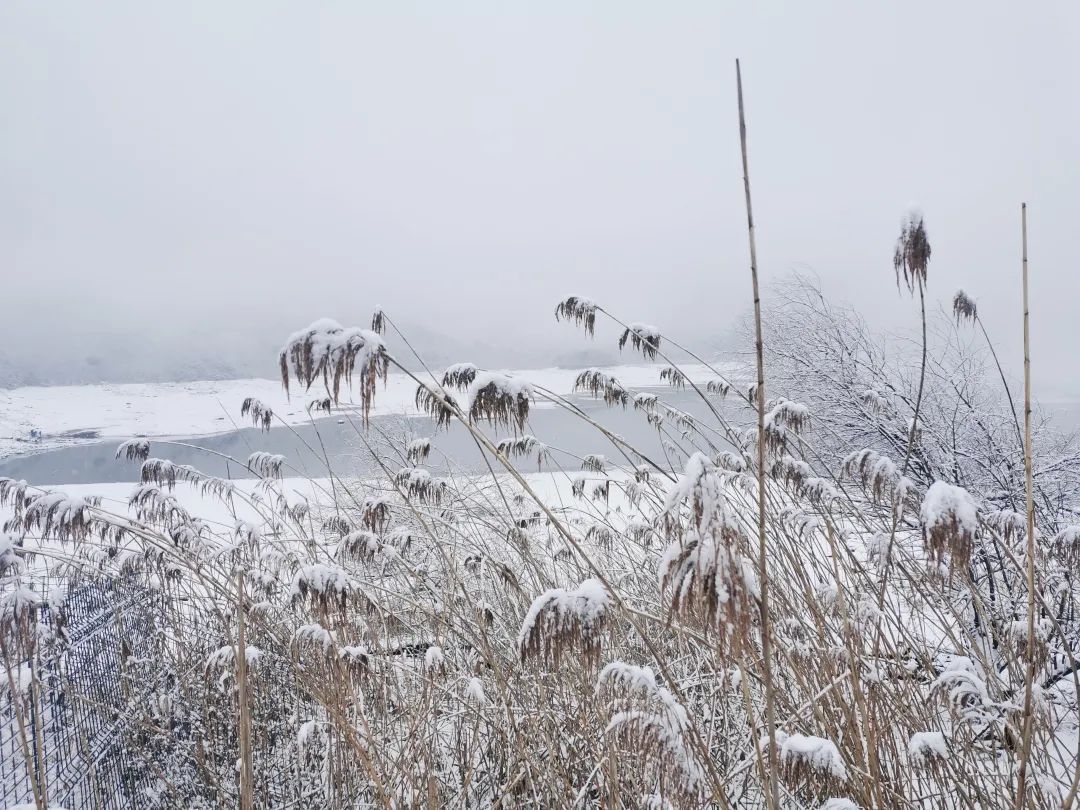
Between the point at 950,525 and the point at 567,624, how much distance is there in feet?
2.47

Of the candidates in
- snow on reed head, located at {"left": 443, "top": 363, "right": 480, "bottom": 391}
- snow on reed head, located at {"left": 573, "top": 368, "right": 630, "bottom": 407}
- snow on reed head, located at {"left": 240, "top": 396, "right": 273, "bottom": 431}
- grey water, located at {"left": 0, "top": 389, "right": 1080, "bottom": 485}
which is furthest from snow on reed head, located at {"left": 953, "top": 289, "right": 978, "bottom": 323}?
grey water, located at {"left": 0, "top": 389, "right": 1080, "bottom": 485}

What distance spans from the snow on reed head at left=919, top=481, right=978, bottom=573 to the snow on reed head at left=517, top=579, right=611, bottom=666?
633 mm

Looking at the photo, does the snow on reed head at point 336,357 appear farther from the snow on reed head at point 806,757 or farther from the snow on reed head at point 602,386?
the snow on reed head at point 602,386

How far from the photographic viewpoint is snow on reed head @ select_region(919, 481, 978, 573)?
1052 millimetres

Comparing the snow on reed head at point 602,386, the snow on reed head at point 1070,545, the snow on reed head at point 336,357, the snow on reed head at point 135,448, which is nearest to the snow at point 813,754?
the snow on reed head at point 336,357

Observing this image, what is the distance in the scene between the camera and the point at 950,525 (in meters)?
1.08

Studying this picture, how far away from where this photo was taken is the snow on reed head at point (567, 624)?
3.38 ft

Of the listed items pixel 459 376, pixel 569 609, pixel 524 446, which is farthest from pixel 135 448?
pixel 569 609

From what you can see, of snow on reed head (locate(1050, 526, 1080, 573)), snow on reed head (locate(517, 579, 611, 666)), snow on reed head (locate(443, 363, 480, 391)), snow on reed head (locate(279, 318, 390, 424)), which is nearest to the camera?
snow on reed head (locate(517, 579, 611, 666))

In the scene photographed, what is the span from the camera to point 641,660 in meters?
3.01

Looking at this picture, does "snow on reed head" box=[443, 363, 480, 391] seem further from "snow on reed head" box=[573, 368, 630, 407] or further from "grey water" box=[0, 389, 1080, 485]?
"grey water" box=[0, 389, 1080, 485]

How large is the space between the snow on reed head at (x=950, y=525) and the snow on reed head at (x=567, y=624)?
0.63 meters

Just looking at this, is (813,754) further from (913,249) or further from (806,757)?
(913,249)

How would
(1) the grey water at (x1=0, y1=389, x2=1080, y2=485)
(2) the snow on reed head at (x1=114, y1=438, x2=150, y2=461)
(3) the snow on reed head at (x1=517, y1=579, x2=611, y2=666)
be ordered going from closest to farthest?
(3) the snow on reed head at (x1=517, y1=579, x2=611, y2=666) → (2) the snow on reed head at (x1=114, y1=438, x2=150, y2=461) → (1) the grey water at (x1=0, y1=389, x2=1080, y2=485)
